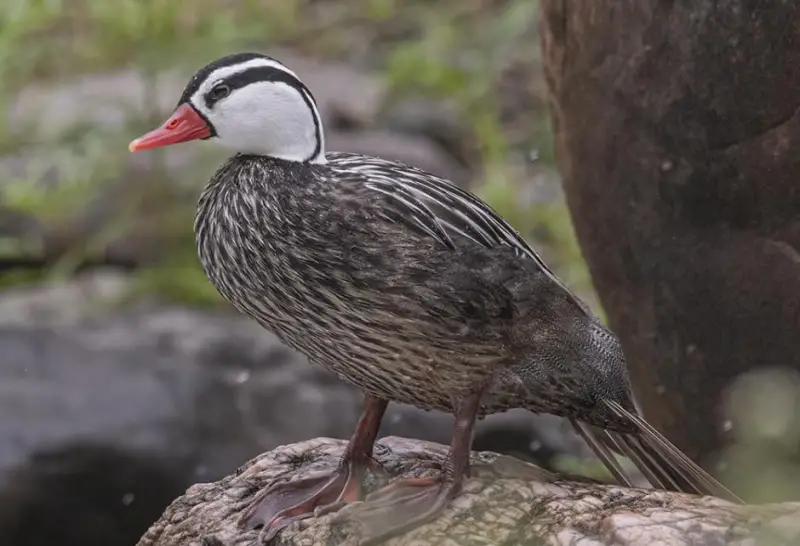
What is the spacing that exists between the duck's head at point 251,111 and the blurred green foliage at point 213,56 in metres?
3.68

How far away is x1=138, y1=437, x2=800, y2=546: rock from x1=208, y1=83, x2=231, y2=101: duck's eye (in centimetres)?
101

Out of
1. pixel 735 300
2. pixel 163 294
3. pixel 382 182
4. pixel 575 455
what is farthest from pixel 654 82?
pixel 163 294

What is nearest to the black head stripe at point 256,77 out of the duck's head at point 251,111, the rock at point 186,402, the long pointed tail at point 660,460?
the duck's head at point 251,111

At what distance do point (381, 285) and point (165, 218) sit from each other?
443cm

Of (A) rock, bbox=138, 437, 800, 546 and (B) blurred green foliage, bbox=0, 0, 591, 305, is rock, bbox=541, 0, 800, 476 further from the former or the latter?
(B) blurred green foliage, bbox=0, 0, 591, 305

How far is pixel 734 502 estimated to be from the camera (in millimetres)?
3295

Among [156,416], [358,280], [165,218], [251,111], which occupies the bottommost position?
[156,416]

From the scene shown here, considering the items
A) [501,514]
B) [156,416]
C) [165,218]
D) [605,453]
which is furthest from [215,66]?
[165,218]

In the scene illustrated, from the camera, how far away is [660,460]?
3.52 meters

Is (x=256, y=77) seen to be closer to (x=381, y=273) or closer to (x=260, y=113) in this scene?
(x=260, y=113)

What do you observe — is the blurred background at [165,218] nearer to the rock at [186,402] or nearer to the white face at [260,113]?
the rock at [186,402]

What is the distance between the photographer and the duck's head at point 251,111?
325 centimetres

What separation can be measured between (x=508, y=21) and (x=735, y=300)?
511cm

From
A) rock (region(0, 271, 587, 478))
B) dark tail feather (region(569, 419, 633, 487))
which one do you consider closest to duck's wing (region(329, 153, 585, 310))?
dark tail feather (region(569, 419, 633, 487))
